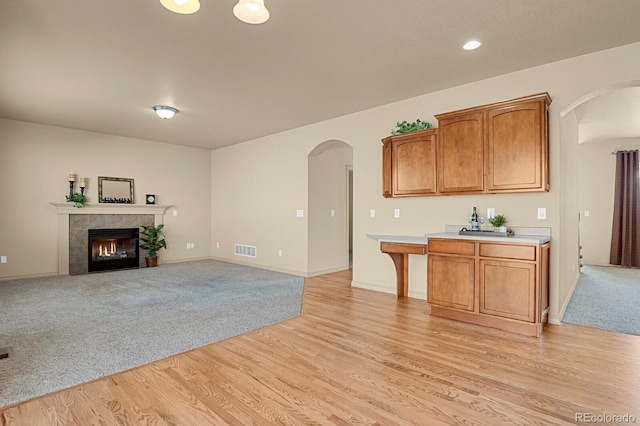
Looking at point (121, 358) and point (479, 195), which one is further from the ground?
point (479, 195)

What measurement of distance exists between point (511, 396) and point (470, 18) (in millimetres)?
2762

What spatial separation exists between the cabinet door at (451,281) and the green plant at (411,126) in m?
1.68

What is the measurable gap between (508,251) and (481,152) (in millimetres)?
1131

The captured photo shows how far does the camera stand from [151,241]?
7.05 meters

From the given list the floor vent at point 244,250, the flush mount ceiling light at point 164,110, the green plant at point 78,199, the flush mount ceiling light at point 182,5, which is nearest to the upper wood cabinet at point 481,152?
the flush mount ceiling light at point 182,5

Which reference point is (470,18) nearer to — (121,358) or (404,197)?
(404,197)

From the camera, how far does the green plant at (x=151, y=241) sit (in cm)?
704

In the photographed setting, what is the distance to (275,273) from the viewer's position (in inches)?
248

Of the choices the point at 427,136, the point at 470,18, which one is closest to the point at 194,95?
the point at 427,136

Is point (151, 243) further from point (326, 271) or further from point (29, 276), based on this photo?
point (326, 271)

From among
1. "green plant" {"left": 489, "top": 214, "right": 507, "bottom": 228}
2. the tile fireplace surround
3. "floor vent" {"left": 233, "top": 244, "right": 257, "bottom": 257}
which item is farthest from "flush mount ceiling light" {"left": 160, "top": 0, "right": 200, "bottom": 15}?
the tile fireplace surround

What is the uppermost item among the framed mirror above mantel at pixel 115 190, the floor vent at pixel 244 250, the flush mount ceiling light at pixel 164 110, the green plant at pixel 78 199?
the flush mount ceiling light at pixel 164 110

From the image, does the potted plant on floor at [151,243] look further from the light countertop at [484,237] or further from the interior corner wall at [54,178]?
the light countertop at [484,237]

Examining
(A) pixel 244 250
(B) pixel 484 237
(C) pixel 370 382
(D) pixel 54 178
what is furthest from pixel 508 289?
(D) pixel 54 178
